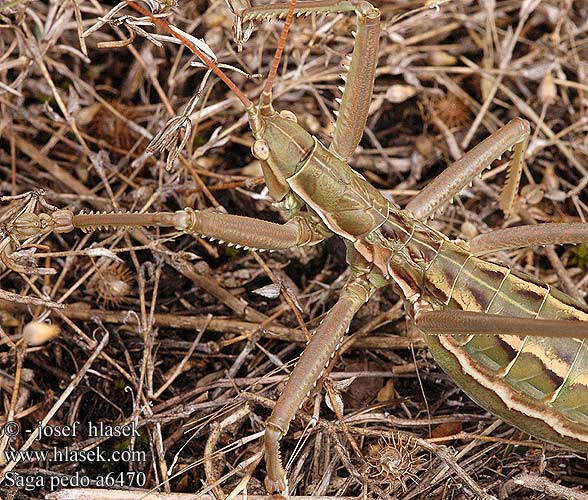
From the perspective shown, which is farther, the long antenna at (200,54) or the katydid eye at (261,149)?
the katydid eye at (261,149)

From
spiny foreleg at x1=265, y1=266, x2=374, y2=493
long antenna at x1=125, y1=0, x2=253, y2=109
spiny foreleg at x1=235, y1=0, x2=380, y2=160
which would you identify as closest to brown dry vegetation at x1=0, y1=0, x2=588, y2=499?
spiny foreleg at x1=265, y1=266, x2=374, y2=493

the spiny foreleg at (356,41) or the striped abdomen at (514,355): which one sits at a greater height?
the spiny foreleg at (356,41)

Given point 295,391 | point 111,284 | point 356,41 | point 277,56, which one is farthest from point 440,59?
point 295,391

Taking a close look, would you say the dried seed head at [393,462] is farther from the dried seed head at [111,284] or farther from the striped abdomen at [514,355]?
the dried seed head at [111,284]

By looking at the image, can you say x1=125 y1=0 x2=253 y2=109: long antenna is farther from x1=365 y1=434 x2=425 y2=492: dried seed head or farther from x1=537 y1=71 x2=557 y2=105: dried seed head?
x1=537 y1=71 x2=557 y2=105: dried seed head

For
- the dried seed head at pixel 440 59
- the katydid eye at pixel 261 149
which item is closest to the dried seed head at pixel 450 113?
the dried seed head at pixel 440 59

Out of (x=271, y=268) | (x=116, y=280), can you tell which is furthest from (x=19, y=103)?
(x=271, y=268)

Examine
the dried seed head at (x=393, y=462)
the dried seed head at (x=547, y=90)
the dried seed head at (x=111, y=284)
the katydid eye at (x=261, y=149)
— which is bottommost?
the dried seed head at (x=393, y=462)

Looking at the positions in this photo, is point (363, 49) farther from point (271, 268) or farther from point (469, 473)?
point (469, 473)
